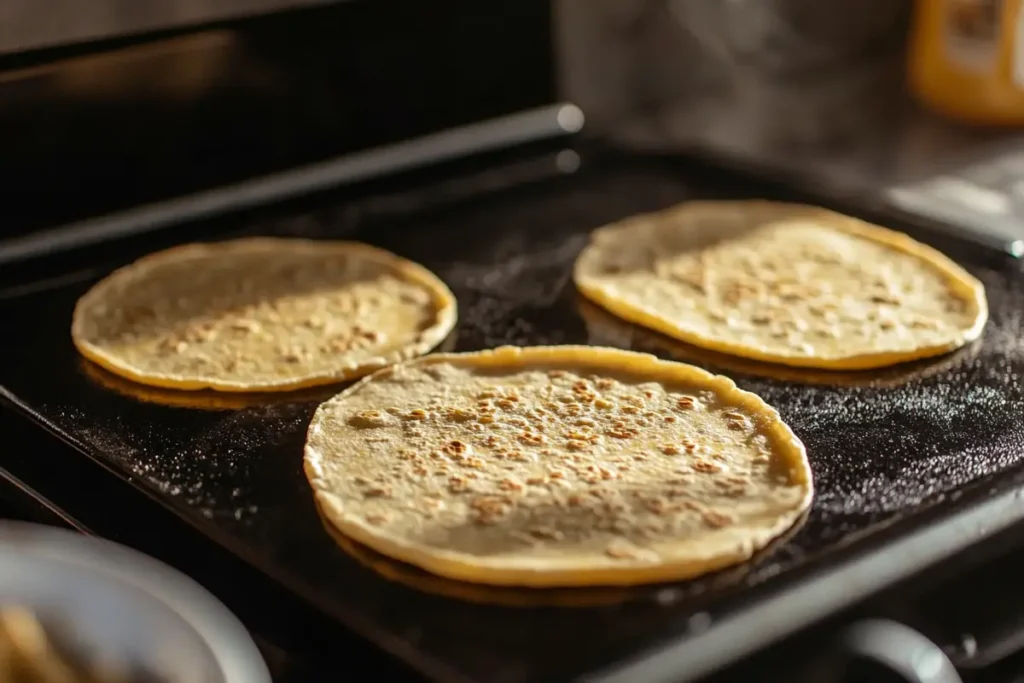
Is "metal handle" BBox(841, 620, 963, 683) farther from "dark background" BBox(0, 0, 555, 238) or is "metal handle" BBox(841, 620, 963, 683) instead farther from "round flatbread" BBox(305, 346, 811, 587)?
"dark background" BBox(0, 0, 555, 238)

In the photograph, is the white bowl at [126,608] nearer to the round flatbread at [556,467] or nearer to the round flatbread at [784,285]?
the round flatbread at [556,467]

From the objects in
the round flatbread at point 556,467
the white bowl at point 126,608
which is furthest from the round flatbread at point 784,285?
the white bowl at point 126,608

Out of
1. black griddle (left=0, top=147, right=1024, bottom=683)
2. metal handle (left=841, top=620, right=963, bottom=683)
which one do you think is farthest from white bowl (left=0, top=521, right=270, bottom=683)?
metal handle (left=841, top=620, right=963, bottom=683)

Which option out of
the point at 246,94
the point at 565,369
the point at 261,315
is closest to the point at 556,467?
the point at 565,369

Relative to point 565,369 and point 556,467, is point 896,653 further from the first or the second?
point 565,369

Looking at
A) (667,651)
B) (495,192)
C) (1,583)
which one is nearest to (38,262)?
(495,192)

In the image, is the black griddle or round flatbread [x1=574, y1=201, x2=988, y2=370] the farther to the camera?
round flatbread [x1=574, y1=201, x2=988, y2=370]
